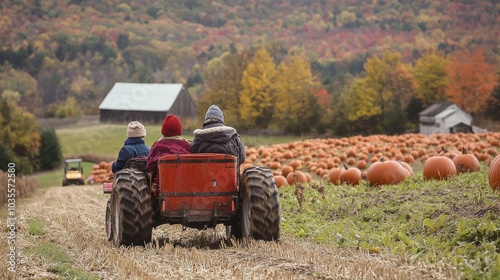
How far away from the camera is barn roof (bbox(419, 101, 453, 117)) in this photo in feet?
233

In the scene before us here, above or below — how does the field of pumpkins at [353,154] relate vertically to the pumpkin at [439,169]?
below

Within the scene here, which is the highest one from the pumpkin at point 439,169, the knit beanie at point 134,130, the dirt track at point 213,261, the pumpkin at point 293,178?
the knit beanie at point 134,130

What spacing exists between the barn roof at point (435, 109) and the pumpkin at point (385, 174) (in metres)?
53.0

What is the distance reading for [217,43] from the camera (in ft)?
537

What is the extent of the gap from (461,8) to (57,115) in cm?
10962

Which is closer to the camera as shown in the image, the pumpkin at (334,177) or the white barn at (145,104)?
the pumpkin at (334,177)

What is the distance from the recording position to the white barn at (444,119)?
69.4 meters

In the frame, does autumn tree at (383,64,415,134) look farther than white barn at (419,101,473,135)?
Yes

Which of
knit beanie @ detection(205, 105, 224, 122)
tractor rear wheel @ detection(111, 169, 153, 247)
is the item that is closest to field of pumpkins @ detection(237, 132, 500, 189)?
knit beanie @ detection(205, 105, 224, 122)

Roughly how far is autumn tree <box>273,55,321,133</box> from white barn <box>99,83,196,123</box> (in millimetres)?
10703

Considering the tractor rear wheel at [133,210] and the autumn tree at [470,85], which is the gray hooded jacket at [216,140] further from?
the autumn tree at [470,85]

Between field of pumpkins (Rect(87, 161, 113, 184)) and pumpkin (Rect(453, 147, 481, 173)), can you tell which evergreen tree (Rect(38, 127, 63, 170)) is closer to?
field of pumpkins (Rect(87, 161, 113, 184))

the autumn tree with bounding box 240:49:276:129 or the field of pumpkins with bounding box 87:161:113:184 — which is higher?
the autumn tree with bounding box 240:49:276:129

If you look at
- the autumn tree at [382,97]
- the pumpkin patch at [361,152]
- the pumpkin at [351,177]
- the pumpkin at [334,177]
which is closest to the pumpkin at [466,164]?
the pumpkin at [351,177]
